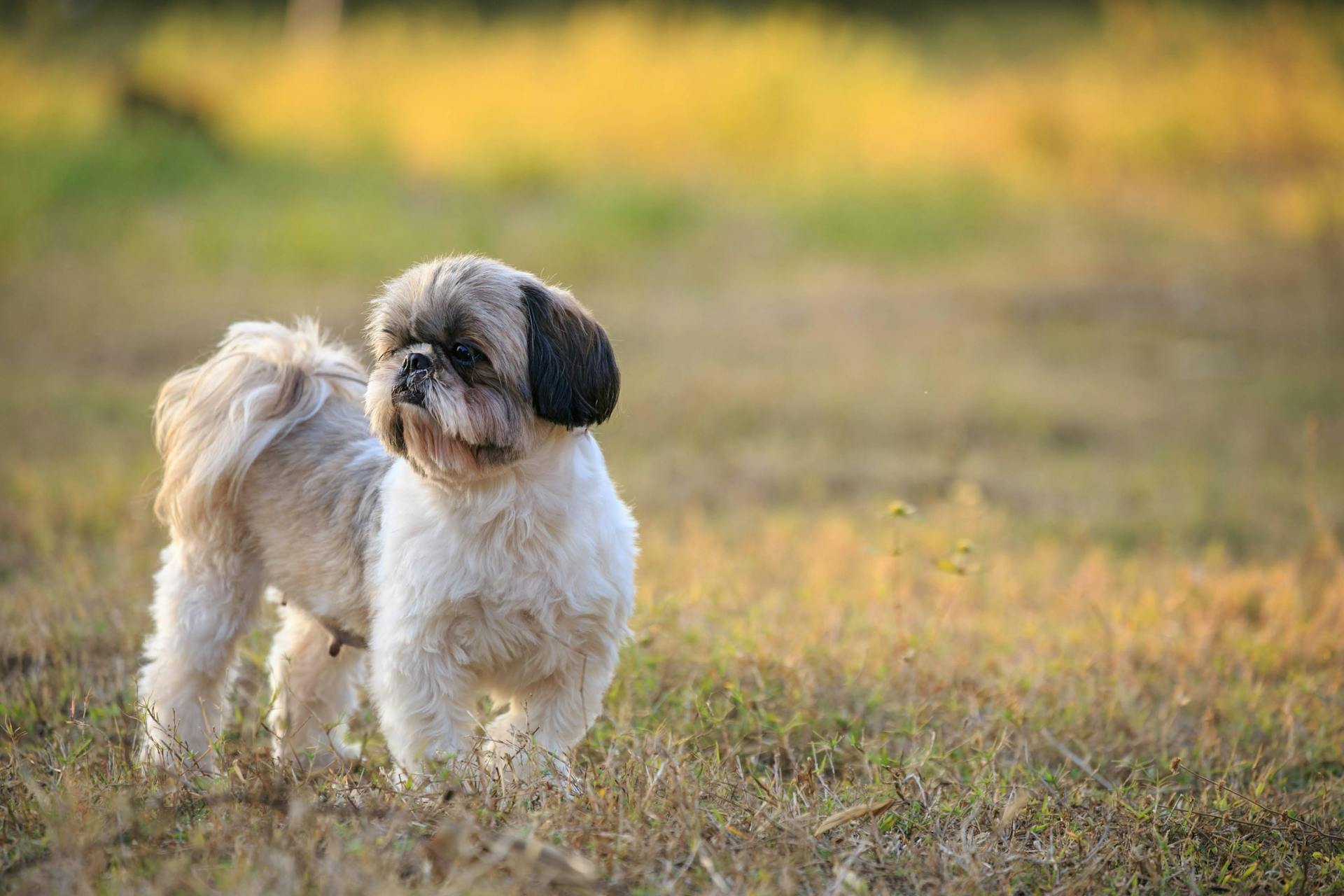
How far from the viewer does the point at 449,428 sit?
121 inches

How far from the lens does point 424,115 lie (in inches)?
600

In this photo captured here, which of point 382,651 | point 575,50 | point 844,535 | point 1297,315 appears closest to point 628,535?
point 382,651

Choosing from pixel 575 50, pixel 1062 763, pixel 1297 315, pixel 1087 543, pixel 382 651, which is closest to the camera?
pixel 382 651

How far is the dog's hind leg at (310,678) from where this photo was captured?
4082 millimetres

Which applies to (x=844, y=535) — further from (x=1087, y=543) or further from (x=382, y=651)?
(x=382, y=651)

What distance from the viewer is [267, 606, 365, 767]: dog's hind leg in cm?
408

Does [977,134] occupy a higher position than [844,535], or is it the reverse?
[977,134]

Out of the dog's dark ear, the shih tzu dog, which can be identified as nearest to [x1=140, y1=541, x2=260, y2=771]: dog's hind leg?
the shih tzu dog

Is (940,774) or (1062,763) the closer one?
(940,774)

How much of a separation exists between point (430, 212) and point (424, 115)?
2.65m

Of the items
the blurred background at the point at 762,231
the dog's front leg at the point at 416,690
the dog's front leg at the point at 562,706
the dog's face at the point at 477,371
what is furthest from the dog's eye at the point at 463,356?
the blurred background at the point at 762,231

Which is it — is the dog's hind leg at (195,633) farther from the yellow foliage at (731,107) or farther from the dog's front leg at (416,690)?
the yellow foliage at (731,107)

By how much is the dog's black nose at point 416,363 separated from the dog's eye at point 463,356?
7 cm

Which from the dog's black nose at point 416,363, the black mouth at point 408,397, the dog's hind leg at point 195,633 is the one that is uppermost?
the dog's black nose at point 416,363
